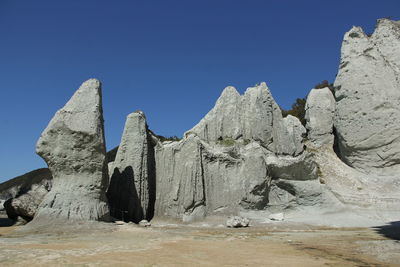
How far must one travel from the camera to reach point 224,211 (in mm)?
18672

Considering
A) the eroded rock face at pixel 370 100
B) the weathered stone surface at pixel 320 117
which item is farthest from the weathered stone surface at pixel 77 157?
the weathered stone surface at pixel 320 117

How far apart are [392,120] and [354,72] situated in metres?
3.97

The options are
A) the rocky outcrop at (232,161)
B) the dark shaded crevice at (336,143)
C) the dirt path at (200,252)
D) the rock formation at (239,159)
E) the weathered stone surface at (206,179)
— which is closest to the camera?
the dirt path at (200,252)

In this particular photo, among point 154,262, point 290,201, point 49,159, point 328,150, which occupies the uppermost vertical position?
point 328,150

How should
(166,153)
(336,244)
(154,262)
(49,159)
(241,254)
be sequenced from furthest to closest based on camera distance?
(166,153) → (49,159) → (336,244) → (241,254) → (154,262)

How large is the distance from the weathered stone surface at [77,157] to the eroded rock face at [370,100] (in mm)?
15420

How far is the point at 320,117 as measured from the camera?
25.5 metres

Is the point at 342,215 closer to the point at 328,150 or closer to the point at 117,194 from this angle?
the point at 328,150

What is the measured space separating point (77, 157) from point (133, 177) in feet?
12.6

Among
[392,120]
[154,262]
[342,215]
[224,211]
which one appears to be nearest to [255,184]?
[224,211]

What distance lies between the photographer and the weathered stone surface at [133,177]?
18281 millimetres

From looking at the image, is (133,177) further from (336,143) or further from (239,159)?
(336,143)

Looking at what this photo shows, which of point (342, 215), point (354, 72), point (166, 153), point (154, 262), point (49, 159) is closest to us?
point (154, 262)

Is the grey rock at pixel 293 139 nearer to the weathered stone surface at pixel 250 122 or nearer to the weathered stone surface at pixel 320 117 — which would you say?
the weathered stone surface at pixel 250 122
